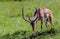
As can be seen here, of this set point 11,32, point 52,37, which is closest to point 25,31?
point 11,32

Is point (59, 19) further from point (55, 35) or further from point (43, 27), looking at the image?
point (55, 35)

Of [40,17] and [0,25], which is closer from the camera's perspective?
[40,17]

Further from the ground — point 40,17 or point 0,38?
point 40,17

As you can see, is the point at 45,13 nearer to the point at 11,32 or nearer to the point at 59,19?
the point at 11,32

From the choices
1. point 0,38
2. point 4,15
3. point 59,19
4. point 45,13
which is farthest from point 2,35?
point 4,15

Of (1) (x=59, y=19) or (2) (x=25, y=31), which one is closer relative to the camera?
(2) (x=25, y=31)

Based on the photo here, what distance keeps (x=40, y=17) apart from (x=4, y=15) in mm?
7536

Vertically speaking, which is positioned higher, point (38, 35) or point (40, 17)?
point (40, 17)

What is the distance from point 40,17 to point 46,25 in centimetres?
104

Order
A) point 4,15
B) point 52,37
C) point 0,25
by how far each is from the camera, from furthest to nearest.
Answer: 1. point 4,15
2. point 0,25
3. point 52,37

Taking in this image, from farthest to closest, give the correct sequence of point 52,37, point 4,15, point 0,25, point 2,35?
point 4,15 < point 0,25 < point 2,35 < point 52,37

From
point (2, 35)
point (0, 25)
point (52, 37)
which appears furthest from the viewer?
point (0, 25)

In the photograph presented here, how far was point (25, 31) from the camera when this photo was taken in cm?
1292

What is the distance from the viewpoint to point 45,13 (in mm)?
12086
